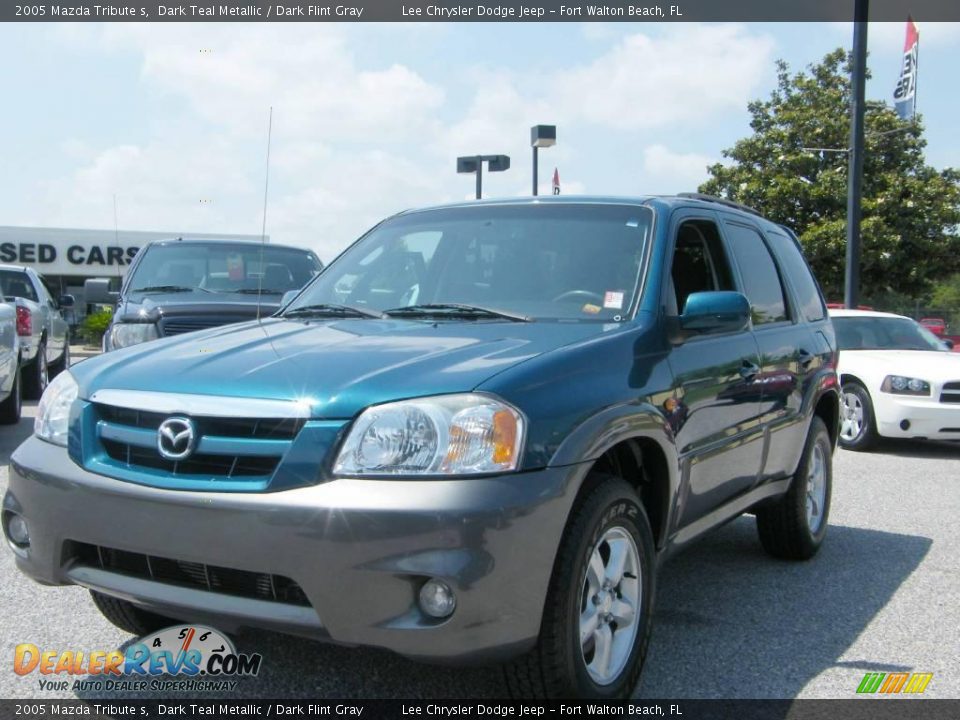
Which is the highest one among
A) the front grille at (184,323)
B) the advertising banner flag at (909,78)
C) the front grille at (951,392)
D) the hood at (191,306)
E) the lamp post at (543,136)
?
the advertising banner flag at (909,78)

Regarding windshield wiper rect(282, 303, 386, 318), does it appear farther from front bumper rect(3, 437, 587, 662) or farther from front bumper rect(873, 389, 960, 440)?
front bumper rect(873, 389, 960, 440)

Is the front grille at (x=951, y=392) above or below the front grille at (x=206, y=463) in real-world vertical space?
below

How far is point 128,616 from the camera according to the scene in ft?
12.0

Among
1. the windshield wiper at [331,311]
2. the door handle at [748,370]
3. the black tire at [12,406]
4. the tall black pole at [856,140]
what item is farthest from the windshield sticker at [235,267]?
Answer: the tall black pole at [856,140]

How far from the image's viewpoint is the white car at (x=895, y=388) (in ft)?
30.9

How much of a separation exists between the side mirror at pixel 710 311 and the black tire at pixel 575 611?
32.7 inches

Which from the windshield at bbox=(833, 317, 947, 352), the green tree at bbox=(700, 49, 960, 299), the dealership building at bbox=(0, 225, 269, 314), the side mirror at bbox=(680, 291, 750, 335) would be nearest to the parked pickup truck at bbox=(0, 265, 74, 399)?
the windshield at bbox=(833, 317, 947, 352)

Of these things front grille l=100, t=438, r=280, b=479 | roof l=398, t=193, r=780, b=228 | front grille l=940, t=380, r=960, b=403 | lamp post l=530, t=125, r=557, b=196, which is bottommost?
front grille l=940, t=380, r=960, b=403

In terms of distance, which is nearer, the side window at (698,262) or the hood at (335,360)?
the hood at (335,360)

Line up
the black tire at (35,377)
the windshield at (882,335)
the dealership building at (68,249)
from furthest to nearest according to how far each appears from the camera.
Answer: the dealership building at (68,249), the black tire at (35,377), the windshield at (882,335)

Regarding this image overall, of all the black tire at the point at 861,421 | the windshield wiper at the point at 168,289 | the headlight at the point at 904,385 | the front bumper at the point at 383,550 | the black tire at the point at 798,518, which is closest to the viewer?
the front bumper at the point at 383,550

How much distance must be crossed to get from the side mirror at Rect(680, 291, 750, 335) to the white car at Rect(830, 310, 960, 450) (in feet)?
19.6

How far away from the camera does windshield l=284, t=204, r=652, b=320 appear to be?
12.7ft

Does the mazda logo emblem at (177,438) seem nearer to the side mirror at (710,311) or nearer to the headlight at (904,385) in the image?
the side mirror at (710,311)
